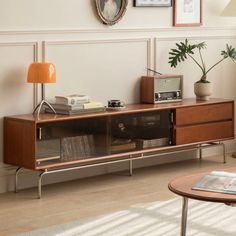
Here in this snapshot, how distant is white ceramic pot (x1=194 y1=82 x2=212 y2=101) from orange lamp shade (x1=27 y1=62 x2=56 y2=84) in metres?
1.71

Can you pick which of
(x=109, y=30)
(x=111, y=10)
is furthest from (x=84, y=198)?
(x=111, y=10)

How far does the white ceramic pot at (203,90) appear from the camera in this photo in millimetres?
6617

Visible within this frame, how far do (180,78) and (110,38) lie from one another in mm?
779

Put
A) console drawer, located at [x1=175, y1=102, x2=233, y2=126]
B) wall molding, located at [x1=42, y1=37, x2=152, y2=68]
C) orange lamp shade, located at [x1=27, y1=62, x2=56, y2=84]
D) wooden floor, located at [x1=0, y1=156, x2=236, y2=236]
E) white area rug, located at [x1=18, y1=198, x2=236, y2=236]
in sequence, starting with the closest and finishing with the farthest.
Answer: white area rug, located at [x1=18, y1=198, x2=236, y2=236], wooden floor, located at [x1=0, y1=156, x2=236, y2=236], orange lamp shade, located at [x1=27, y1=62, x2=56, y2=84], wall molding, located at [x1=42, y1=37, x2=152, y2=68], console drawer, located at [x1=175, y1=102, x2=233, y2=126]

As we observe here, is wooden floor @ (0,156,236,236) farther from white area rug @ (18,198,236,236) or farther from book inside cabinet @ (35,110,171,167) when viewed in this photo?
book inside cabinet @ (35,110,171,167)

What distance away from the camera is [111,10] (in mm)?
6113

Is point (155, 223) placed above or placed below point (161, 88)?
below

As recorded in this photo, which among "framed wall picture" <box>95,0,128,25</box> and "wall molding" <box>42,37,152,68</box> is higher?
"framed wall picture" <box>95,0,128,25</box>

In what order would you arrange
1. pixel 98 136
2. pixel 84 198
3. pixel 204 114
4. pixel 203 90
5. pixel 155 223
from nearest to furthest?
pixel 155 223, pixel 84 198, pixel 98 136, pixel 204 114, pixel 203 90

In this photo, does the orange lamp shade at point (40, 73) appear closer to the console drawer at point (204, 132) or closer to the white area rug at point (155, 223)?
the white area rug at point (155, 223)

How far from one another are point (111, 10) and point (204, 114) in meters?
1.27

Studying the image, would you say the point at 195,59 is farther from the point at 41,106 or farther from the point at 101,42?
the point at 41,106

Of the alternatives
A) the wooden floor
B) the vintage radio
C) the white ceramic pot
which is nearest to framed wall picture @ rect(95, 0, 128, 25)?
the vintage radio

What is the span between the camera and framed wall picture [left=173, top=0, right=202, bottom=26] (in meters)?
6.65
